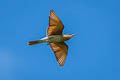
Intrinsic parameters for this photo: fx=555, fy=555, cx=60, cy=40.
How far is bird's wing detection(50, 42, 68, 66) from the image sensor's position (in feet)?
128

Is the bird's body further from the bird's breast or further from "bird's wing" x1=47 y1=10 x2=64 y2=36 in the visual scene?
"bird's wing" x1=47 y1=10 x2=64 y2=36

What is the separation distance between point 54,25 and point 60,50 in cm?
231

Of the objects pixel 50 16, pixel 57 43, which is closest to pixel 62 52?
pixel 57 43

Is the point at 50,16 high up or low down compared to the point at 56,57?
up

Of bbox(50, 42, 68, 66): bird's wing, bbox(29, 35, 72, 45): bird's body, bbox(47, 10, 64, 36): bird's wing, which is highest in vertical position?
bbox(47, 10, 64, 36): bird's wing

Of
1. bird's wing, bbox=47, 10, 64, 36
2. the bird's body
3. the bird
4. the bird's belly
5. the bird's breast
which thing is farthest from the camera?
the bird's belly

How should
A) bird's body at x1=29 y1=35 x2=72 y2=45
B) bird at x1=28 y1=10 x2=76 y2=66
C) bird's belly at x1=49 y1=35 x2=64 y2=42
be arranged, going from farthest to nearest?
bird's belly at x1=49 y1=35 x2=64 y2=42 < bird's body at x1=29 y1=35 x2=72 y2=45 < bird at x1=28 y1=10 x2=76 y2=66

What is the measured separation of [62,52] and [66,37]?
1.26 meters

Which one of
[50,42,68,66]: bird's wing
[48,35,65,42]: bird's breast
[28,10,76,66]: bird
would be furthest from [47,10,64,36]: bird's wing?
[50,42,68,66]: bird's wing

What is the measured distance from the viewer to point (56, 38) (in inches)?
1550

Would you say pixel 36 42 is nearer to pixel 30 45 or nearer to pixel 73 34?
pixel 30 45

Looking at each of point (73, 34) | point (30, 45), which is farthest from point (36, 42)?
point (73, 34)

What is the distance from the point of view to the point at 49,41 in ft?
128

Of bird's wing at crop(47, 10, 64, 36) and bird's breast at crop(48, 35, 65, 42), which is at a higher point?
bird's wing at crop(47, 10, 64, 36)
